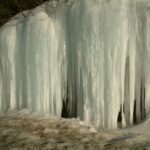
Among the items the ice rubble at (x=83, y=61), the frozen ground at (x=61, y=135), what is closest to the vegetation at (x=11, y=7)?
the ice rubble at (x=83, y=61)

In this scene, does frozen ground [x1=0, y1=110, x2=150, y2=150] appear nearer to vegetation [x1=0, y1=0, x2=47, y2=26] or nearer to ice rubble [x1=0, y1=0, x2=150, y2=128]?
ice rubble [x1=0, y1=0, x2=150, y2=128]

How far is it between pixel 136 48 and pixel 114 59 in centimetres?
46

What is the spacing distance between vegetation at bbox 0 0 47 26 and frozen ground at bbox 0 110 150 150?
3457mm

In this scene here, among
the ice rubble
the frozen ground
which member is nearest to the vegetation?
the ice rubble

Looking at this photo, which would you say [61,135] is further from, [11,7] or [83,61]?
[11,7]

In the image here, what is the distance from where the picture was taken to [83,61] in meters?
9.70

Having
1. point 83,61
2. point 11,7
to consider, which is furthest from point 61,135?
point 11,7

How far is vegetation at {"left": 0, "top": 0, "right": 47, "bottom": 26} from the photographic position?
40.6ft

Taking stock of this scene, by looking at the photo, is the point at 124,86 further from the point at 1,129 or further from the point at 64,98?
the point at 1,129

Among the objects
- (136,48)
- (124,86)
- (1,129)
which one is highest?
(136,48)

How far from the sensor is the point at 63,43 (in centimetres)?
1002

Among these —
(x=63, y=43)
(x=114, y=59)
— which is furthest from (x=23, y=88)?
(x=114, y=59)

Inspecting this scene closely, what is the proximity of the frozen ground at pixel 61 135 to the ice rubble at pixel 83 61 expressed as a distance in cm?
48

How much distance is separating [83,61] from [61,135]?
4.97 feet
